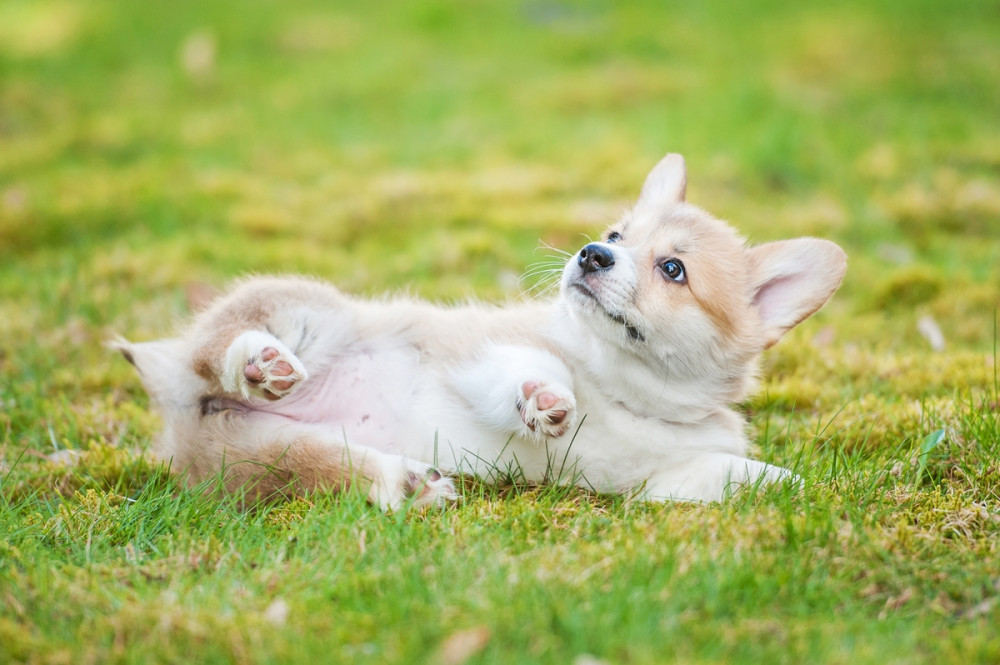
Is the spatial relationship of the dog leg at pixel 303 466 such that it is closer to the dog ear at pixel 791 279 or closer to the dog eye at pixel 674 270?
the dog eye at pixel 674 270

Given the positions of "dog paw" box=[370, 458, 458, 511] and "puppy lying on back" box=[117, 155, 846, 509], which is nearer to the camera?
"dog paw" box=[370, 458, 458, 511]

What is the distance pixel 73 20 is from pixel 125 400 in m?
8.52

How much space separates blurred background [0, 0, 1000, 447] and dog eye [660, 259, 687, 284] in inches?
42.4

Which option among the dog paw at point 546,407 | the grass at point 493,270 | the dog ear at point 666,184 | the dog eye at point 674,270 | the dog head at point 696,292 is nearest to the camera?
the grass at point 493,270

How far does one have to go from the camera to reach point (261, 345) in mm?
3176

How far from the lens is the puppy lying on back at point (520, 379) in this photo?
3.14 metres

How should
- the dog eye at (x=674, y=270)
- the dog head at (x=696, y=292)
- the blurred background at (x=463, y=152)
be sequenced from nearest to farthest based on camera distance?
the dog head at (x=696, y=292) < the dog eye at (x=674, y=270) < the blurred background at (x=463, y=152)

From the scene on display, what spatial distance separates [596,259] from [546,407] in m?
0.63

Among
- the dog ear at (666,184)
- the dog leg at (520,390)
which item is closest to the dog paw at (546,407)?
the dog leg at (520,390)

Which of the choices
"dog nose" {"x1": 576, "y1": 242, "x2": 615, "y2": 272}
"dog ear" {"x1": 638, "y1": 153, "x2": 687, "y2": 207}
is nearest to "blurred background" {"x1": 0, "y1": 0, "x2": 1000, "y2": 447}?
"dog ear" {"x1": 638, "y1": 153, "x2": 687, "y2": 207}

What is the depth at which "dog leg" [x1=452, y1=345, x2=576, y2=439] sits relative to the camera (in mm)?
2980

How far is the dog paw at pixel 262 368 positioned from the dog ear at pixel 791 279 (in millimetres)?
1748

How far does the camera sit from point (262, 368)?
313 centimetres

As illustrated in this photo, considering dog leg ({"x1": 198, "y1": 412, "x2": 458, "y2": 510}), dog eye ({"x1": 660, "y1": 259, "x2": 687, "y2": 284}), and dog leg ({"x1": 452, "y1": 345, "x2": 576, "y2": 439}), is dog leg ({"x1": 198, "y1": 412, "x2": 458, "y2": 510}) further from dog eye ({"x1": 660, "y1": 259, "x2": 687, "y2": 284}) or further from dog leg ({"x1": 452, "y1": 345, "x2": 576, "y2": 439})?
dog eye ({"x1": 660, "y1": 259, "x2": 687, "y2": 284})
